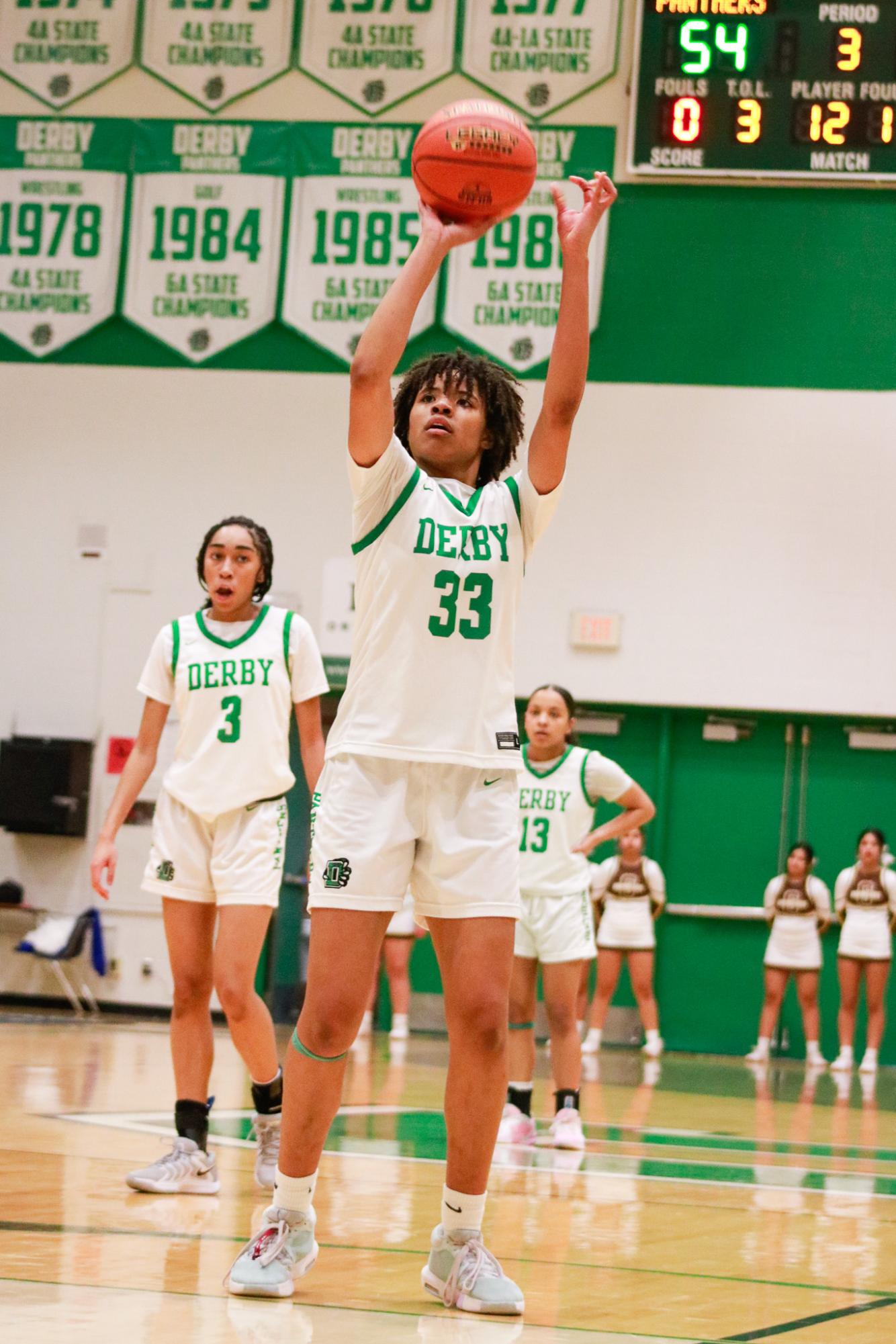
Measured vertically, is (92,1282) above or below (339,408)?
below

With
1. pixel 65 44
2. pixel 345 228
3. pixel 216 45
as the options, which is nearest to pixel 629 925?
pixel 345 228

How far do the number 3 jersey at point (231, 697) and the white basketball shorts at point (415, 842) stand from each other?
1607 mm

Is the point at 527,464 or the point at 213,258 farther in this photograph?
the point at 213,258

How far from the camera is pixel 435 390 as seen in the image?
12.7 ft

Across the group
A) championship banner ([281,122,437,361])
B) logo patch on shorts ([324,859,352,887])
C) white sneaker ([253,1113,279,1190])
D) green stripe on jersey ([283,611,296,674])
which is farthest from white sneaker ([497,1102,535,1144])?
championship banner ([281,122,437,361])

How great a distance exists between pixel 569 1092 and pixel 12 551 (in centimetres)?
1004

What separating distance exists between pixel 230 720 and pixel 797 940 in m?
9.62

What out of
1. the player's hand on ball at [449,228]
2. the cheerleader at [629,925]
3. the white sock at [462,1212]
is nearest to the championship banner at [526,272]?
the cheerleader at [629,925]

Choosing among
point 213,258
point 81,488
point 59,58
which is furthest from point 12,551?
point 59,58

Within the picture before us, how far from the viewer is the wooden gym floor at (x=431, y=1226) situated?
334cm

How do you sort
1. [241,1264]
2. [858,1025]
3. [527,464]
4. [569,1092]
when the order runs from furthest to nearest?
[858,1025] → [569,1092] → [527,464] → [241,1264]

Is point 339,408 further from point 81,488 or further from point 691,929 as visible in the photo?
point 691,929

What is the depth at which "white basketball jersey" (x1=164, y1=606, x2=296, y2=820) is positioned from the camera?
17.2ft

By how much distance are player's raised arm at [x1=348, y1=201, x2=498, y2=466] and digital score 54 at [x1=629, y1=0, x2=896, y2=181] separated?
34.3 ft
